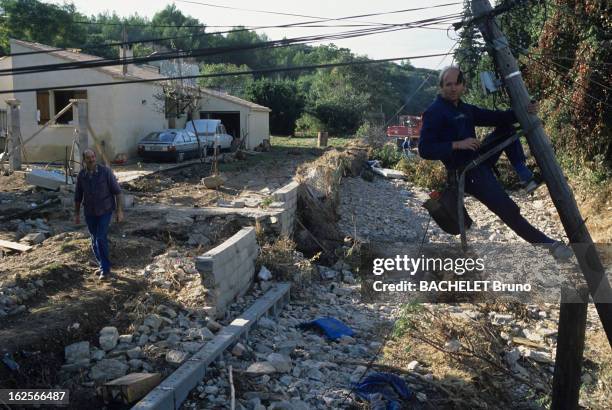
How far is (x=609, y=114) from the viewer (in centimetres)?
1473

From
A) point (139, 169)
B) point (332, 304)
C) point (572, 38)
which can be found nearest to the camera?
point (332, 304)

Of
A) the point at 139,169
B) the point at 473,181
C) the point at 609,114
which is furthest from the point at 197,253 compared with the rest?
the point at 139,169

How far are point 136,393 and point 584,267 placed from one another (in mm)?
3969

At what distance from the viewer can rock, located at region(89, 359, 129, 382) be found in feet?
19.1

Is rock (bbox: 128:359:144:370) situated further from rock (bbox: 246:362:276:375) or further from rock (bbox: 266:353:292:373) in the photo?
rock (bbox: 266:353:292:373)

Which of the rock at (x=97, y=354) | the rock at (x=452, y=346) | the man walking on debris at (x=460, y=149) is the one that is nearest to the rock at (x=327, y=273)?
the rock at (x=452, y=346)

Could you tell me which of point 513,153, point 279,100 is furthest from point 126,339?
point 279,100

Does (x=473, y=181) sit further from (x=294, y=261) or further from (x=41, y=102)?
(x=41, y=102)

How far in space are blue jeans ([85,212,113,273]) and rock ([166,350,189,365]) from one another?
2.88 m

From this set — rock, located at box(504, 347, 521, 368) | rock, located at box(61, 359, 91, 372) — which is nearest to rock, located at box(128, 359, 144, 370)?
rock, located at box(61, 359, 91, 372)

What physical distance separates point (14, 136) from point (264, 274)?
1300 cm

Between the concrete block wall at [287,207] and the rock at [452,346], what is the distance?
15.3 feet

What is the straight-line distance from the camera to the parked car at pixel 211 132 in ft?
96.1

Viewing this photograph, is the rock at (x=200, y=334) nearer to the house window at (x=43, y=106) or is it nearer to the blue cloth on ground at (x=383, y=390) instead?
the blue cloth on ground at (x=383, y=390)
